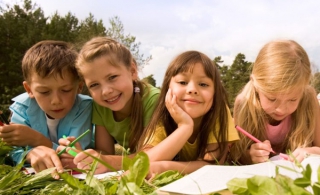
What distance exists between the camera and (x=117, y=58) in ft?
6.22

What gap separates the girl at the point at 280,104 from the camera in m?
1.90

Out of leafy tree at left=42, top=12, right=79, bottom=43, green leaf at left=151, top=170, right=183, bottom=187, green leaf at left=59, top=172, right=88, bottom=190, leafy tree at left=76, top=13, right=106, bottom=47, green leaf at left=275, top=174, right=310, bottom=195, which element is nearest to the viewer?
green leaf at left=275, top=174, right=310, bottom=195

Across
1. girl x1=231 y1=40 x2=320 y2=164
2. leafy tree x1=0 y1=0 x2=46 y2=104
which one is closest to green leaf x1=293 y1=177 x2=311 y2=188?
girl x1=231 y1=40 x2=320 y2=164

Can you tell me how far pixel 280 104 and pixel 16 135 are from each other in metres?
1.41

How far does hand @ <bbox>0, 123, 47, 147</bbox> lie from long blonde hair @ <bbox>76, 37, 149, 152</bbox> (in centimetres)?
43

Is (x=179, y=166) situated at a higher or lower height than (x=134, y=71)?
lower

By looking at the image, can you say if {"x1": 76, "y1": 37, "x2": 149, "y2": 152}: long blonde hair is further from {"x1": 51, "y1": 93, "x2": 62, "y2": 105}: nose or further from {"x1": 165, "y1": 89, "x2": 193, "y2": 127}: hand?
{"x1": 165, "y1": 89, "x2": 193, "y2": 127}: hand

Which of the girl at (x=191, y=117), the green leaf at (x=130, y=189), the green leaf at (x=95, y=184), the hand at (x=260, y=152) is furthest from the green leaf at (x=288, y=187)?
the hand at (x=260, y=152)

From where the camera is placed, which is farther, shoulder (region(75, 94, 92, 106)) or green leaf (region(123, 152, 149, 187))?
shoulder (region(75, 94, 92, 106))

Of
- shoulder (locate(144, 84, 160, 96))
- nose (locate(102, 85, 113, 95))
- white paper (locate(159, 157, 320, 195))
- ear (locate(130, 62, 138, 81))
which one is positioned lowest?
white paper (locate(159, 157, 320, 195))

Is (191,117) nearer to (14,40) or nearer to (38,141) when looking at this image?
(38,141)

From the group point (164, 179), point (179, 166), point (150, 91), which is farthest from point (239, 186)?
point (150, 91)

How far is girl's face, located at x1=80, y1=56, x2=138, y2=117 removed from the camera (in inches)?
71.6

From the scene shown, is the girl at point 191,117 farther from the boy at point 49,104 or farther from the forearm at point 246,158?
the boy at point 49,104
